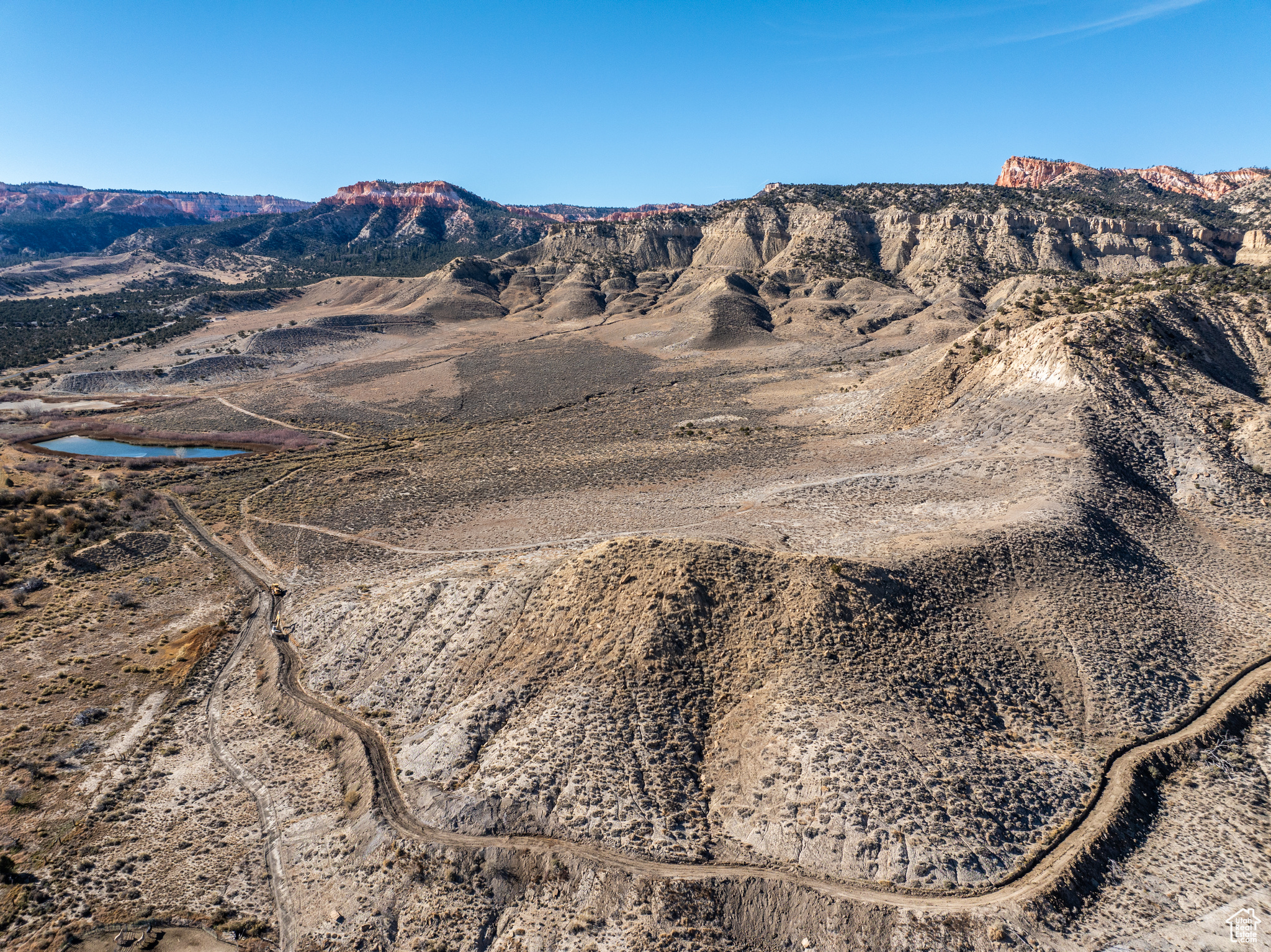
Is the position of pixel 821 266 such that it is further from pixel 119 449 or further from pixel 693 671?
pixel 693 671

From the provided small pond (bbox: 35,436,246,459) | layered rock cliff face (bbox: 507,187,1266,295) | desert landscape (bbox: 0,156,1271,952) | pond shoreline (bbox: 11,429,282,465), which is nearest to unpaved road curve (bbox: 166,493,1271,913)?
desert landscape (bbox: 0,156,1271,952)

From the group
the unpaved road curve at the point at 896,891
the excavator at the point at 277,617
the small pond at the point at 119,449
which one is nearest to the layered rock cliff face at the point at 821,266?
the small pond at the point at 119,449

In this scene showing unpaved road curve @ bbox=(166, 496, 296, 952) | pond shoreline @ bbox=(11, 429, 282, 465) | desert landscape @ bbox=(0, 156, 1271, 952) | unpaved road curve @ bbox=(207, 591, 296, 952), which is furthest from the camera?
pond shoreline @ bbox=(11, 429, 282, 465)

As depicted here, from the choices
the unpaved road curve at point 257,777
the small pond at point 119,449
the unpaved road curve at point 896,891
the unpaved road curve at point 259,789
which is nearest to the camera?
the unpaved road curve at point 896,891

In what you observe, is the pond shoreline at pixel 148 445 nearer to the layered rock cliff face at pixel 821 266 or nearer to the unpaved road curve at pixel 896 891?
the unpaved road curve at pixel 896 891

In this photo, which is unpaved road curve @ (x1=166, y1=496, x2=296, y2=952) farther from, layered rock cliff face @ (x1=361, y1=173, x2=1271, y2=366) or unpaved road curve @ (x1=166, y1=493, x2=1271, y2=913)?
layered rock cliff face @ (x1=361, y1=173, x2=1271, y2=366)

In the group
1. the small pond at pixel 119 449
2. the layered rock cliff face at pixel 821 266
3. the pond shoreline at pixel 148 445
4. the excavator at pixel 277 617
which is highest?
the layered rock cliff face at pixel 821 266
